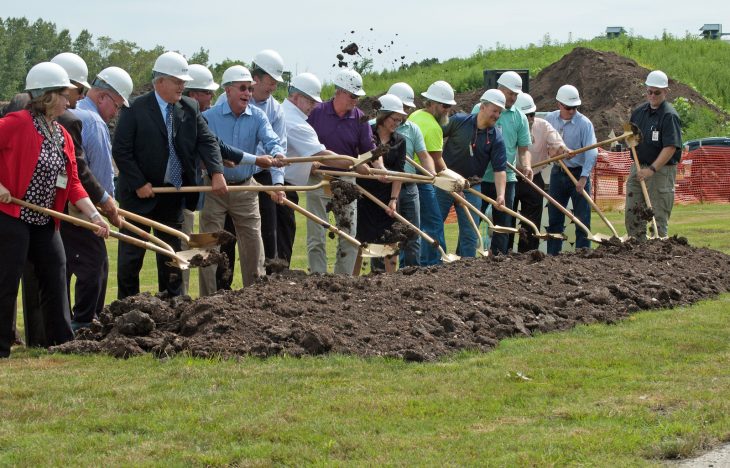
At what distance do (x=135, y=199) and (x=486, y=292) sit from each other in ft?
10.1

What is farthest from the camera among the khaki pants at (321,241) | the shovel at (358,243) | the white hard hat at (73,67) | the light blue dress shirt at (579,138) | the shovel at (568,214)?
the light blue dress shirt at (579,138)

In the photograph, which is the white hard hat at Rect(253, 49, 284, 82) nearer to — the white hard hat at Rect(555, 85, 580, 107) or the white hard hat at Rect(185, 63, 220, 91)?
the white hard hat at Rect(185, 63, 220, 91)

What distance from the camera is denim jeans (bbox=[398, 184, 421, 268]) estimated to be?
1316 cm

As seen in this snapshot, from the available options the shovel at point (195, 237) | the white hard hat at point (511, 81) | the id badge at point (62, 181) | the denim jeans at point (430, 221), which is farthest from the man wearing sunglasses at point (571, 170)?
the id badge at point (62, 181)

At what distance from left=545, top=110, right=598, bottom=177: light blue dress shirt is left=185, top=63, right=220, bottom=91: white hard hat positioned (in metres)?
5.90

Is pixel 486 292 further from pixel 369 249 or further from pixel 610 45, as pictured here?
pixel 610 45

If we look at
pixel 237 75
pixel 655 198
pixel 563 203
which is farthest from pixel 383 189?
pixel 655 198

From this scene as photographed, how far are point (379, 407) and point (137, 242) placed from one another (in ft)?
10.1

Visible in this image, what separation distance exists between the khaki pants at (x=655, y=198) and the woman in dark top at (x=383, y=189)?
406cm

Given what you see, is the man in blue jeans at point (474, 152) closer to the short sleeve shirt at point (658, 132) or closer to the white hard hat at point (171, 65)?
the short sleeve shirt at point (658, 132)

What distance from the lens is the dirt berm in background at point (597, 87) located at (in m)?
A: 48.4

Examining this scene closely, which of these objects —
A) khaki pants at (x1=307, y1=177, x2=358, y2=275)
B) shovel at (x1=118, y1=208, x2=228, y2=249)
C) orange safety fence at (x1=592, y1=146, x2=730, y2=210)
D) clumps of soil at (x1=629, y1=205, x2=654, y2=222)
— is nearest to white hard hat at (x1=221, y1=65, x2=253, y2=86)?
shovel at (x1=118, y1=208, x2=228, y2=249)

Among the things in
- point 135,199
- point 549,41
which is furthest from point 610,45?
point 135,199

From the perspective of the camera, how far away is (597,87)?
50156mm
